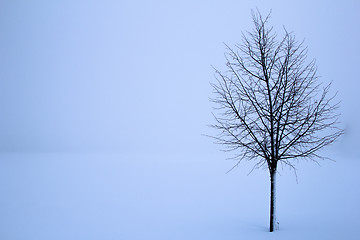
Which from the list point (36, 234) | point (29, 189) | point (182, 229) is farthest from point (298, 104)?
point (29, 189)

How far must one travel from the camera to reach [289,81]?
998 centimetres

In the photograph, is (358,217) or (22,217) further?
(22,217)

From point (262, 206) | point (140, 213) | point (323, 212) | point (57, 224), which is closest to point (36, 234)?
point (57, 224)

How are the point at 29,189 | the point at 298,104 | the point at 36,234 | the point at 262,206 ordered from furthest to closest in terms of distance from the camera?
the point at 29,189 → the point at 262,206 → the point at 36,234 → the point at 298,104

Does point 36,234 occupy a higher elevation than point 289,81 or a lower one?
lower

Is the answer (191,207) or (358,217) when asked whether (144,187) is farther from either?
(358,217)

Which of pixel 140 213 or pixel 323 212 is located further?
pixel 140 213

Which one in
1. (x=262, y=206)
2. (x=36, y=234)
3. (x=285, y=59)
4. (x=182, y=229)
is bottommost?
(x=36, y=234)

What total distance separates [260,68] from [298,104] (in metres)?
2.01

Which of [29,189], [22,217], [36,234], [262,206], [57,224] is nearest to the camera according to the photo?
[36,234]

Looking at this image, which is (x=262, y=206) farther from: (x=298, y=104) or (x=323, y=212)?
(x=298, y=104)

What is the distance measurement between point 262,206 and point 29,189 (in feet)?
58.7

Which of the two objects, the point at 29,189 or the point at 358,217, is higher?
the point at 358,217

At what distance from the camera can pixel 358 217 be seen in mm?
11297
